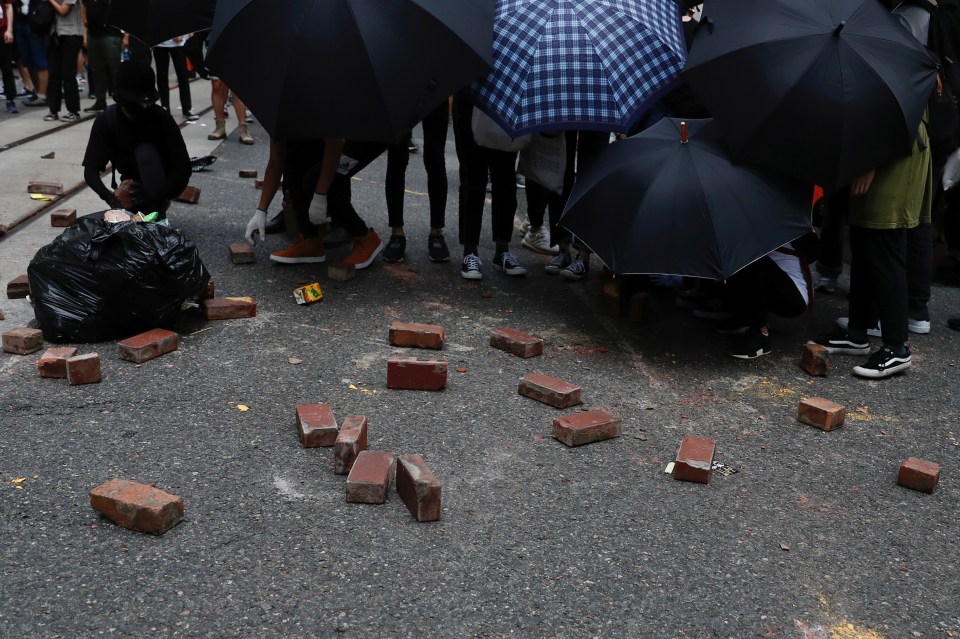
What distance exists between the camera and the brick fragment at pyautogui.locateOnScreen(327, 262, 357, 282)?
18.7 ft

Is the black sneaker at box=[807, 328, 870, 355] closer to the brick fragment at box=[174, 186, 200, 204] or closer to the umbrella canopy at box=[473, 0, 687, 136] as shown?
the umbrella canopy at box=[473, 0, 687, 136]

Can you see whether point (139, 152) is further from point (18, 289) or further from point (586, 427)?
point (586, 427)

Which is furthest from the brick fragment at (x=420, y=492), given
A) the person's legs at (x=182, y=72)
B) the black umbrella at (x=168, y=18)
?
the person's legs at (x=182, y=72)

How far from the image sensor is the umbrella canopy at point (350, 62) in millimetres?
4812

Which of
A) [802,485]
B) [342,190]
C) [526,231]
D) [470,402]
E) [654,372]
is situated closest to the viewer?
[802,485]

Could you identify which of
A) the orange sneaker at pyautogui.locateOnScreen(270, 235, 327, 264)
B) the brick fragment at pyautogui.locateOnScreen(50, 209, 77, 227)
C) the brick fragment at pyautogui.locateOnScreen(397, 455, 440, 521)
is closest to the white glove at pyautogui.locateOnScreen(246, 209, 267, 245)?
the orange sneaker at pyautogui.locateOnScreen(270, 235, 327, 264)

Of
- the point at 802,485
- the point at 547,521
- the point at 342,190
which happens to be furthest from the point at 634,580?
the point at 342,190

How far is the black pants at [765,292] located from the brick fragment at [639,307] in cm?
51

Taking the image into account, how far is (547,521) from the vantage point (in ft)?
10.8

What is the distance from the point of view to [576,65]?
5.10 m

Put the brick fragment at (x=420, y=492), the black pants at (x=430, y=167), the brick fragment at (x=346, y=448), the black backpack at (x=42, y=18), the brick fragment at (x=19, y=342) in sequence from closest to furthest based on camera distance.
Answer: the brick fragment at (x=420, y=492) → the brick fragment at (x=346, y=448) → the brick fragment at (x=19, y=342) → the black pants at (x=430, y=167) → the black backpack at (x=42, y=18)

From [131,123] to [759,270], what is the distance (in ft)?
12.9

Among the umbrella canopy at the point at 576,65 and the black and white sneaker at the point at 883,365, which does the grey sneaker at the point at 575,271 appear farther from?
the black and white sneaker at the point at 883,365

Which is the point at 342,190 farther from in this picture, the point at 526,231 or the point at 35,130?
the point at 35,130
